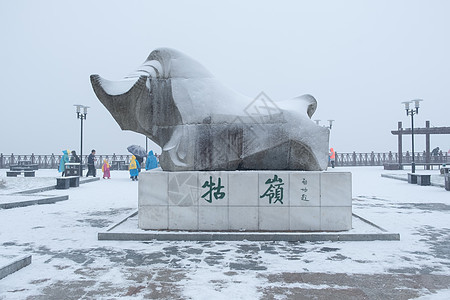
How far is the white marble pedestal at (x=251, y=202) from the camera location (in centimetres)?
647

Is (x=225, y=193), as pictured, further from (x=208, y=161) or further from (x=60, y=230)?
(x=60, y=230)

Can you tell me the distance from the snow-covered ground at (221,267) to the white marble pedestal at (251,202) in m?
0.59

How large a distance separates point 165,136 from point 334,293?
4.43m

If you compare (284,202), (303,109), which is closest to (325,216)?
(284,202)

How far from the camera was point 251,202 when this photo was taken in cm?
652

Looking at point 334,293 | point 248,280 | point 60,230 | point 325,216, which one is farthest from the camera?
point 60,230

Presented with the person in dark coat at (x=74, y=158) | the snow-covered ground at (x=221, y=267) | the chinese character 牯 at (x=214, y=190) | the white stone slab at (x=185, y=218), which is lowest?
the snow-covered ground at (x=221, y=267)

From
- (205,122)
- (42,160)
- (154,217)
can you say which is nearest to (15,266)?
(154,217)

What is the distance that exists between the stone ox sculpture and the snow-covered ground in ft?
5.42

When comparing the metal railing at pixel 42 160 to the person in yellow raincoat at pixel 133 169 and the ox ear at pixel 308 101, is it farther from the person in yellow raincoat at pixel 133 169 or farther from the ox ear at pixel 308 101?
Answer: the ox ear at pixel 308 101

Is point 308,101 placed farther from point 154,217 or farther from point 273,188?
point 154,217

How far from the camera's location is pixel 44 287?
160 inches

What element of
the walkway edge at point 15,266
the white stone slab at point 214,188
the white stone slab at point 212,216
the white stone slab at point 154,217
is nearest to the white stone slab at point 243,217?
the white stone slab at point 212,216

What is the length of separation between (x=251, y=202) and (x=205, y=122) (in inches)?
66.3
